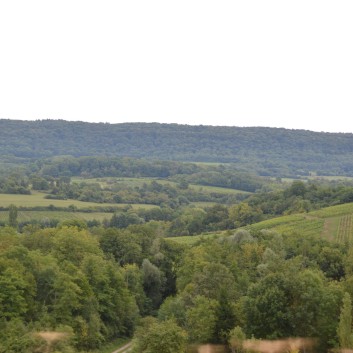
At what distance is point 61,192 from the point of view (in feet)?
614

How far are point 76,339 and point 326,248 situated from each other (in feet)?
110

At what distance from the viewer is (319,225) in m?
109

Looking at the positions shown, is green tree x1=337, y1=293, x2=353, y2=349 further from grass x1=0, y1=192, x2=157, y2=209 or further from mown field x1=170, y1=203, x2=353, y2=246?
grass x1=0, y1=192, x2=157, y2=209

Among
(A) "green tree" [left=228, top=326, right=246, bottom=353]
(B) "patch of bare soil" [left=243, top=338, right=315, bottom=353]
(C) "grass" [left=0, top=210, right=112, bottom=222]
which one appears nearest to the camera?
(B) "patch of bare soil" [left=243, top=338, right=315, bottom=353]

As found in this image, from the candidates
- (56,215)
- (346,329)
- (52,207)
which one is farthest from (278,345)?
(52,207)

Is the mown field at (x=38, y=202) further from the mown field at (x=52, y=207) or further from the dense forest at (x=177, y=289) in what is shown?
the dense forest at (x=177, y=289)

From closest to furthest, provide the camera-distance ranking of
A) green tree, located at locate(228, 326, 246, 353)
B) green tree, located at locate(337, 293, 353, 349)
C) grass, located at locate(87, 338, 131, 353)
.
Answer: green tree, located at locate(337, 293, 353, 349)
green tree, located at locate(228, 326, 246, 353)
grass, located at locate(87, 338, 131, 353)

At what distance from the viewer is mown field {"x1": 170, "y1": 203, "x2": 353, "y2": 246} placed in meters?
102

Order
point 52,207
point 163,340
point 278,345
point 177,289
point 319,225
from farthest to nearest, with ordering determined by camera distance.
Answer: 1. point 52,207
2. point 319,225
3. point 177,289
4. point 163,340
5. point 278,345

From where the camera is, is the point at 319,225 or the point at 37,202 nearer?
the point at 319,225

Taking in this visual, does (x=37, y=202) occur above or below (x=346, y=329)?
below

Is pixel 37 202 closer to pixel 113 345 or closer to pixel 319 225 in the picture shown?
pixel 319 225

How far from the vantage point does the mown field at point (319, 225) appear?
335ft

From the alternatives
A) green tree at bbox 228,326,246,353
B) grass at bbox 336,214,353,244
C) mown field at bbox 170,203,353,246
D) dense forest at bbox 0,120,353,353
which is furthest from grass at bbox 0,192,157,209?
green tree at bbox 228,326,246,353
